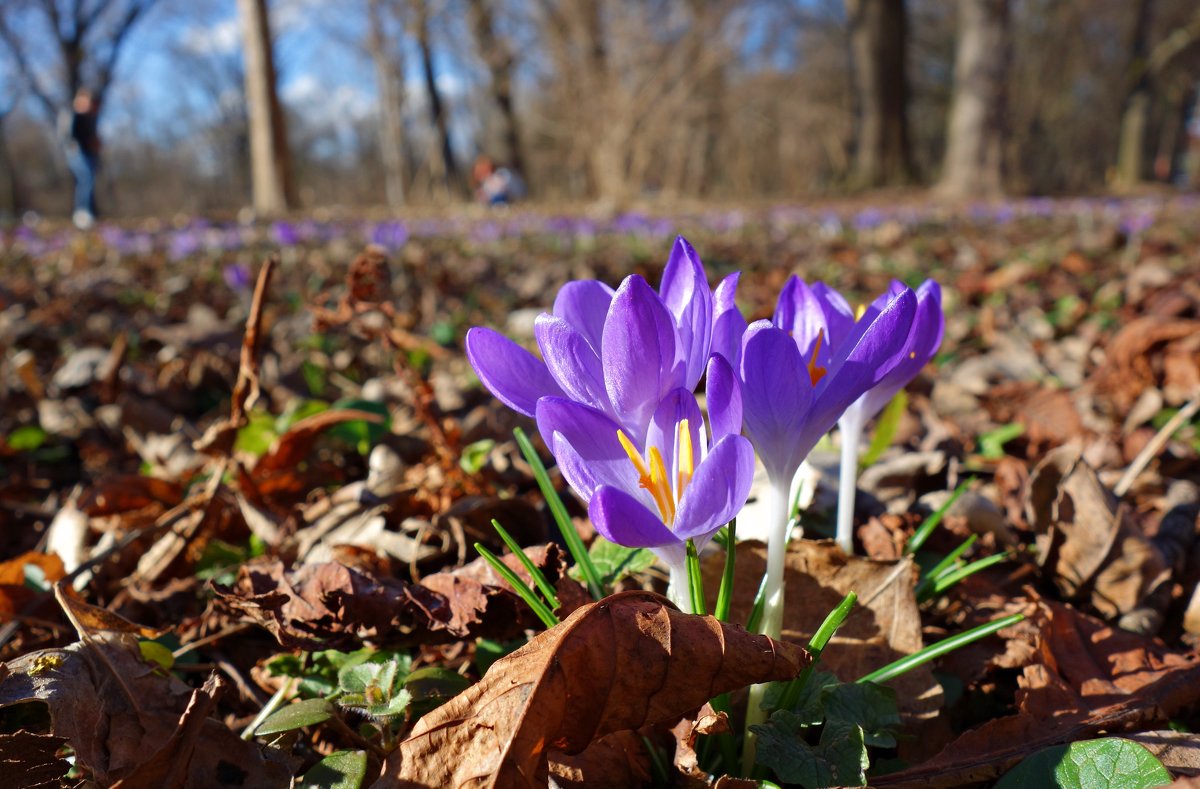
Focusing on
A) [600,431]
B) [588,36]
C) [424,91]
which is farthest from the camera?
[424,91]

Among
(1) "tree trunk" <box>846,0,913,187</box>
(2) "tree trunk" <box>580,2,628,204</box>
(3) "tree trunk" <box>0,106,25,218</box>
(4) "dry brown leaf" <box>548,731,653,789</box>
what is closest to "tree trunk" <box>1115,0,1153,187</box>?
(1) "tree trunk" <box>846,0,913,187</box>

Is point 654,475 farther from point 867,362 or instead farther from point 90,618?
point 90,618

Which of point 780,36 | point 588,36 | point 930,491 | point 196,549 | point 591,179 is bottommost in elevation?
point 196,549

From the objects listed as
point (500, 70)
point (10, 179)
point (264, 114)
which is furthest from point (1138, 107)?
point (10, 179)

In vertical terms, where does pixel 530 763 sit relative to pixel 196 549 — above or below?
above

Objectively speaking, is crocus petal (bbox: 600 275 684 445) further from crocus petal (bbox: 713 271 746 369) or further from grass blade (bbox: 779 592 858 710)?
grass blade (bbox: 779 592 858 710)

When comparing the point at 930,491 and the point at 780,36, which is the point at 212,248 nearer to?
the point at 930,491

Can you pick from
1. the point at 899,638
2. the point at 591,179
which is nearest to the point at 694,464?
the point at 899,638

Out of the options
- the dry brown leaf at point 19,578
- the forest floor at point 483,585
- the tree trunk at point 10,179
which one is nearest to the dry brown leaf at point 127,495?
the forest floor at point 483,585
